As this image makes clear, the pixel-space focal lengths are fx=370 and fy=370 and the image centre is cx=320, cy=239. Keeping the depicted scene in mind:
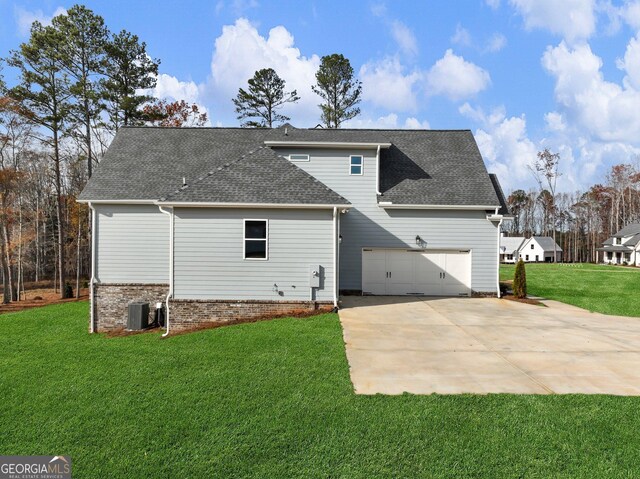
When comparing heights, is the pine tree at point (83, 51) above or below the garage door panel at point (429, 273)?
above

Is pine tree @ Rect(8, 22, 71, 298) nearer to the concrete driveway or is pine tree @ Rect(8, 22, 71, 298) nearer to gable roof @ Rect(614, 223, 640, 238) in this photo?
the concrete driveway

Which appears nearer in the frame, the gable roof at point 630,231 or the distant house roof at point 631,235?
the distant house roof at point 631,235

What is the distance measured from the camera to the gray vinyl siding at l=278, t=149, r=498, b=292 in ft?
46.4

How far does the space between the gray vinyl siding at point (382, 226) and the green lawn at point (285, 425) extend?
25.1ft

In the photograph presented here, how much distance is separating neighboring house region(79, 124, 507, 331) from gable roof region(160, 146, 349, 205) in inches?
1.9

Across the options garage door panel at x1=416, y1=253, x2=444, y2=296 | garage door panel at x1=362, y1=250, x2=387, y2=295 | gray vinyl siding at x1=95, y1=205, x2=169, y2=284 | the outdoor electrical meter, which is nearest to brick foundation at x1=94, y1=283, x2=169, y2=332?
gray vinyl siding at x1=95, y1=205, x2=169, y2=284

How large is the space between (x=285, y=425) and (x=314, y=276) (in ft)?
20.5

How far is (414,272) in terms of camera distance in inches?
571

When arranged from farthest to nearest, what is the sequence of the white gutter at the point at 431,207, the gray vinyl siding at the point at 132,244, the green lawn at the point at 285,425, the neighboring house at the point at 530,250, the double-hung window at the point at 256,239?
the neighboring house at the point at 530,250 < the white gutter at the point at 431,207 < the gray vinyl siding at the point at 132,244 < the double-hung window at the point at 256,239 < the green lawn at the point at 285,425

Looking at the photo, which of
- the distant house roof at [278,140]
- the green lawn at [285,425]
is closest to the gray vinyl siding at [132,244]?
the distant house roof at [278,140]

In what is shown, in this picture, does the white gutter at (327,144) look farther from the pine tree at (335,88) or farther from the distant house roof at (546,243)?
the distant house roof at (546,243)

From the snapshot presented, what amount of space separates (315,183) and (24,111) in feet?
71.6

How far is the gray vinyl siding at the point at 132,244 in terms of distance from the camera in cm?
1255

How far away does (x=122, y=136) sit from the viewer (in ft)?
53.5
